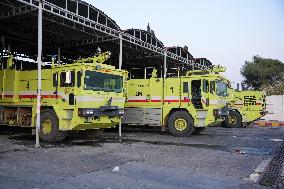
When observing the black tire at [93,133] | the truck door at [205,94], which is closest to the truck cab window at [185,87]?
the truck door at [205,94]

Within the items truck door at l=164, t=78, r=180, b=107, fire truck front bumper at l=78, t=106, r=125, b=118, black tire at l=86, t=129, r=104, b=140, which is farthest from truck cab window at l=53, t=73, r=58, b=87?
truck door at l=164, t=78, r=180, b=107

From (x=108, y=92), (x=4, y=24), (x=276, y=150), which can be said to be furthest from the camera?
(x=4, y=24)

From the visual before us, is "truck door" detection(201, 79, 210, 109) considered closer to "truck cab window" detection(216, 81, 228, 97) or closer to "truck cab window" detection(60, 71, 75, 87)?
"truck cab window" detection(216, 81, 228, 97)

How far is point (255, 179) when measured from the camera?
21.5 ft

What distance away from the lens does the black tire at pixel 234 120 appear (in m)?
21.4

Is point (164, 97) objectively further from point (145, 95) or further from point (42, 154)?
point (42, 154)

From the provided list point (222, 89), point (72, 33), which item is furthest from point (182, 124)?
point (72, 33)

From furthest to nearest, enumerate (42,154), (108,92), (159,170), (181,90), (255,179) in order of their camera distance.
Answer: (181,90) → (108,92) → (42,154) → (159,170) → (255,179)

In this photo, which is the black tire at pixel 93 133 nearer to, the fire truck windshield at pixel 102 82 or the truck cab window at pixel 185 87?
the fire truck windshield at pixel 102 82

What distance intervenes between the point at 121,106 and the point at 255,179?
6.68 meters

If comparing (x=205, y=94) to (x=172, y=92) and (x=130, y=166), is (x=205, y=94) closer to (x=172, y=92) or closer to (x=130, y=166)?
(x=172, y=92)

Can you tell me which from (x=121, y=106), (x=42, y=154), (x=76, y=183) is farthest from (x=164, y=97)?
(x=76, y=183)

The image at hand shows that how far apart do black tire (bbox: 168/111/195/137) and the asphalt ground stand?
10.8 feet

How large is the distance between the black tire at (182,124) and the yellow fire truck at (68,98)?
3.48m
